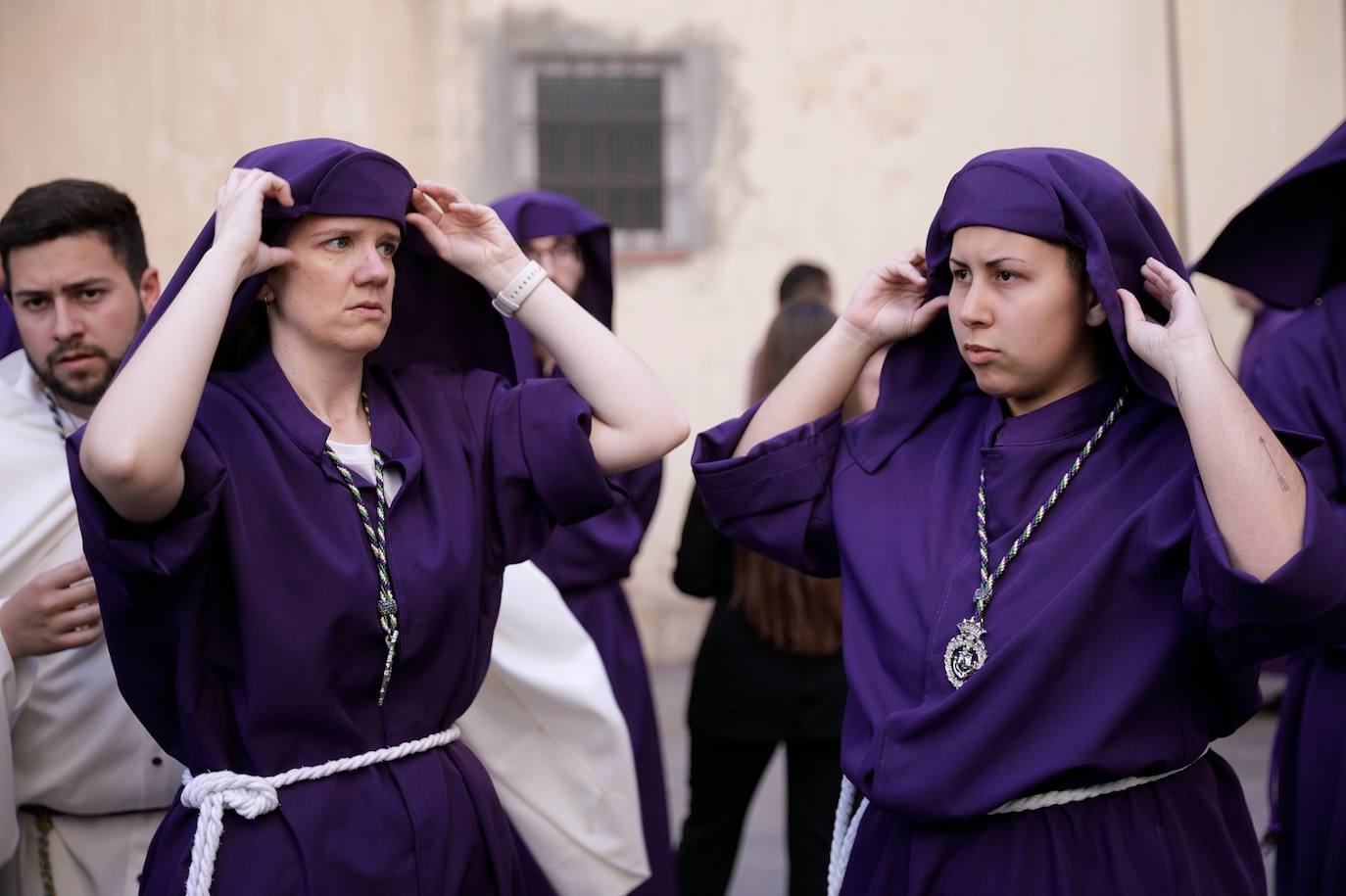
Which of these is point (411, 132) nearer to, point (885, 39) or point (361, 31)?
point (361, 31)

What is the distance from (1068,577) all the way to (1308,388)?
1393 millimetres

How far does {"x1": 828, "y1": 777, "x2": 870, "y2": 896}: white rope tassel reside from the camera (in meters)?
2.81

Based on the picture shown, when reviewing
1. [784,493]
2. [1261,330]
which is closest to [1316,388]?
[784,493]

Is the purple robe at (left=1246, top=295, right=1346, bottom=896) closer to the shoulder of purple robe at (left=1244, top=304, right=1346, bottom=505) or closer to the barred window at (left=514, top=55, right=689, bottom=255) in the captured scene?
the shoulder of purple robe at (left=1244, top=304, right=1346, bottom=505)

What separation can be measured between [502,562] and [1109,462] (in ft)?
3.53

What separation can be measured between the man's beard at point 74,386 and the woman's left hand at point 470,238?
3.03 feet

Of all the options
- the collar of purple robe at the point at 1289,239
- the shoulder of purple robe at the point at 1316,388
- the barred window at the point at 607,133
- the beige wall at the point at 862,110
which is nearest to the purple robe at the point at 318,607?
the collar of purple robe at the point at 1289,239

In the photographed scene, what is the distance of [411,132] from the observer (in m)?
9.38

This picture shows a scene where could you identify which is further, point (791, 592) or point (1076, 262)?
point (791, 592)

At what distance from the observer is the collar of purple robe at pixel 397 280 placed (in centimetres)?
255

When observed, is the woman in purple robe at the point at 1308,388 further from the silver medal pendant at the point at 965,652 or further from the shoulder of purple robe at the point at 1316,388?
the silver medal pendant at the point at 965,652

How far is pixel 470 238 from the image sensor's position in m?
2.87

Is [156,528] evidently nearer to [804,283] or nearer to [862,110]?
[804,283]

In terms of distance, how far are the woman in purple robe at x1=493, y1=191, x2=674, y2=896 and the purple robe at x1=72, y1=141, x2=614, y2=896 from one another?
4.96 feet
